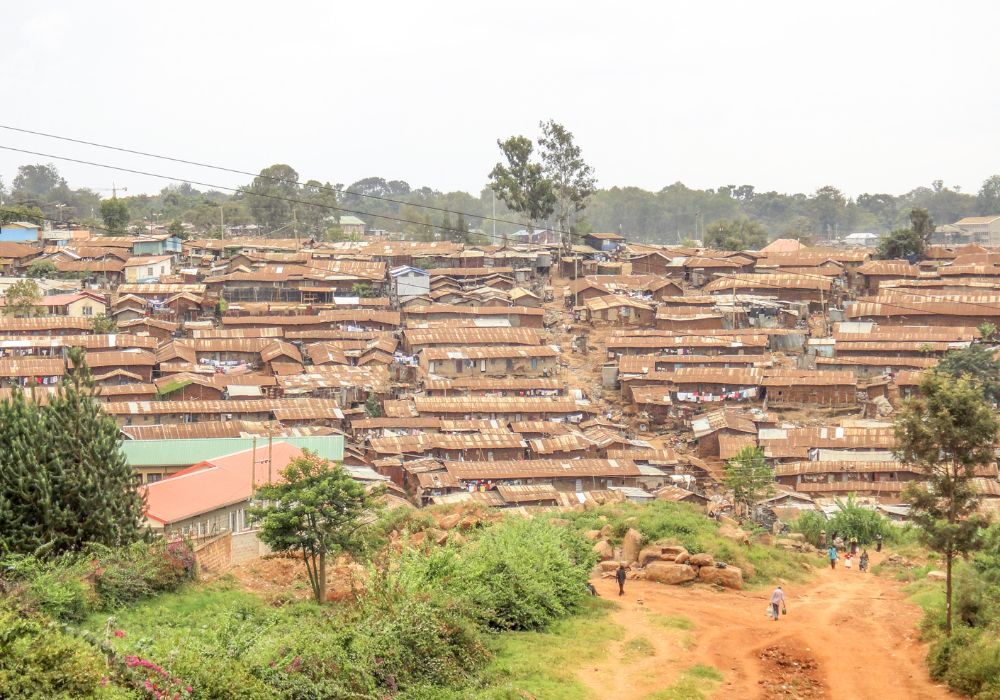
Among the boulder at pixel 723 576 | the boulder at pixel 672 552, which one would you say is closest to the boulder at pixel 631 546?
the boulder at pixel 672 552

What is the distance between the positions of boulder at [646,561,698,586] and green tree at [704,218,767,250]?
4970 cm

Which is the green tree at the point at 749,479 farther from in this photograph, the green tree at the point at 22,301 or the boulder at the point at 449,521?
the green tree at the point at 22,301

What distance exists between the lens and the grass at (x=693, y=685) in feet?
46.8

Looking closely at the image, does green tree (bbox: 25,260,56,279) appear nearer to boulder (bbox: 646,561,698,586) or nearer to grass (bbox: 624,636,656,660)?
boulder (bbox: 646,561,698,586)

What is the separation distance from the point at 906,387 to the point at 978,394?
88.9ft

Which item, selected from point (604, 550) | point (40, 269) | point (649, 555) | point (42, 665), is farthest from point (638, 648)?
point (40, 269)

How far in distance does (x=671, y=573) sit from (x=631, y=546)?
160cm

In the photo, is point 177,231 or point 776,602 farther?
point 177,231

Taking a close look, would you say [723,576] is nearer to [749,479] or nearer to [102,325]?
[749,479]

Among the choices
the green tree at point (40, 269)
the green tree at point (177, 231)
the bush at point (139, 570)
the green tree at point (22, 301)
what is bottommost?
the bush at point (139, 570)

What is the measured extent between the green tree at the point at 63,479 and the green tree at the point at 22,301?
32.3 metres

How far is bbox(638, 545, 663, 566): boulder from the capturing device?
21.5 meters

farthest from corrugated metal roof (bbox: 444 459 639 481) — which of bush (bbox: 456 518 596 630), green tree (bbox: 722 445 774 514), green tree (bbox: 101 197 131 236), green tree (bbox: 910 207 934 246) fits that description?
green tree (bbox: 101 197 131 236)

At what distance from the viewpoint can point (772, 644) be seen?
55.0 feet
